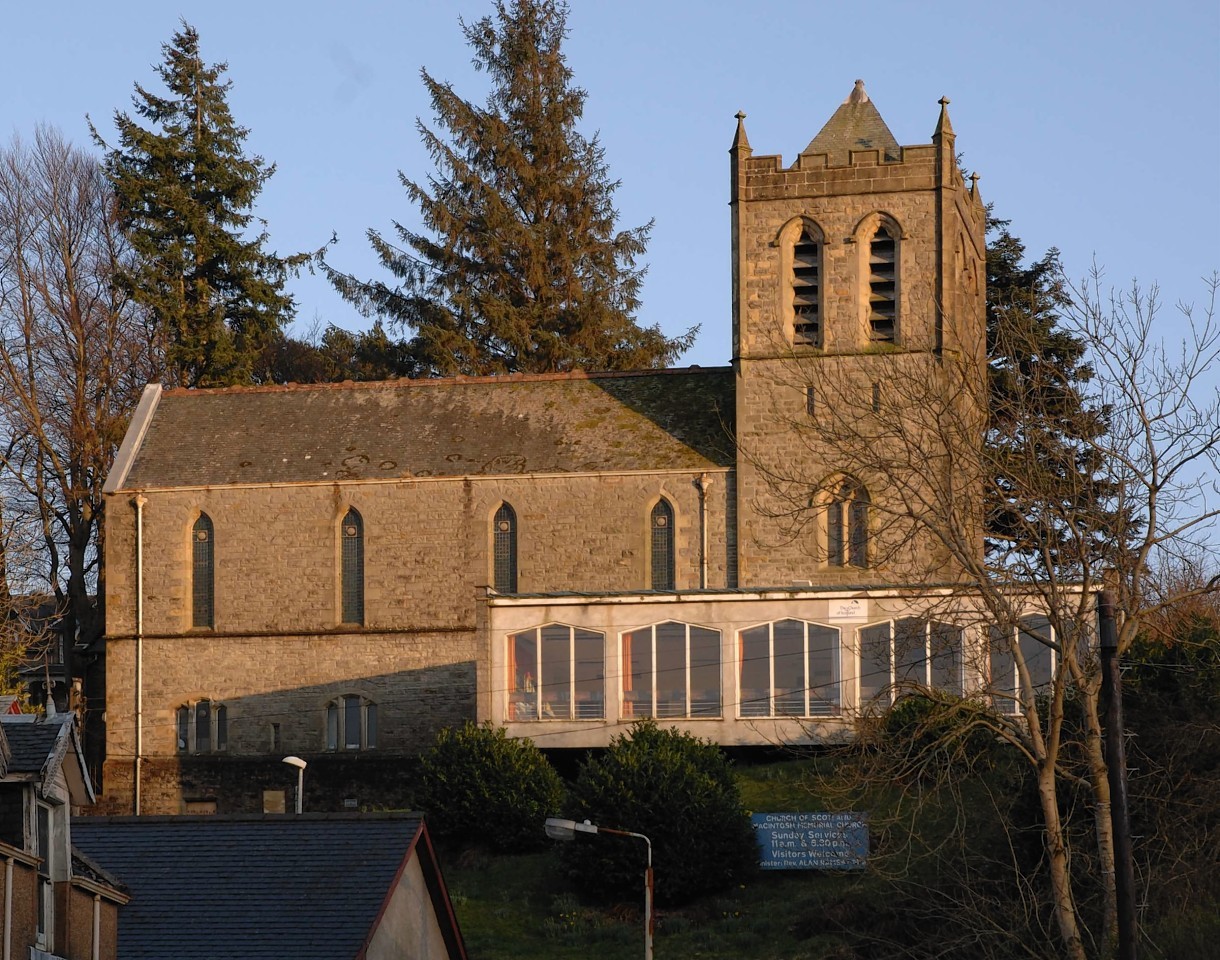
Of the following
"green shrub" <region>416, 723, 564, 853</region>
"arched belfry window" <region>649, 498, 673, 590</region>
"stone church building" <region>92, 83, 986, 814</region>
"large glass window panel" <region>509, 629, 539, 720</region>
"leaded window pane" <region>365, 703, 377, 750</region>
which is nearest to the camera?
"green shrub" <region>416, 723, 564, 853</region>

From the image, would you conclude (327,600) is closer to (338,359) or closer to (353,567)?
(353,567)

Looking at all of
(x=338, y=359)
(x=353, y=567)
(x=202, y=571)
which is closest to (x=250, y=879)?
(x=353, y=567)

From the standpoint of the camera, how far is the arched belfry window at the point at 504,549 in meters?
46.9

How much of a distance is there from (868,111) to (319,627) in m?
16.9

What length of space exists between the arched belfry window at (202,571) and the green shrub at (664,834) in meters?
15.0

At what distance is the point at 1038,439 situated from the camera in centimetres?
2330

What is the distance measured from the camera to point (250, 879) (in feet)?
78.0

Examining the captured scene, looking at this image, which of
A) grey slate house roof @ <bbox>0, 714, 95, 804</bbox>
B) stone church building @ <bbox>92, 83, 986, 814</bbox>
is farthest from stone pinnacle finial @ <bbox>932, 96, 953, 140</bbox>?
grey slate house roof @ <bbox>0, 714, 95, 804</bbox>

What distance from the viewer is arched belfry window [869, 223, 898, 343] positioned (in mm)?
46188

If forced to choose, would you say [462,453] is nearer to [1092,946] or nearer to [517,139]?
[517,139]

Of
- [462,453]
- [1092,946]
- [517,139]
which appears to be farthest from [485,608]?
[517,139]

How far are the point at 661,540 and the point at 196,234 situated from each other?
20639 mm

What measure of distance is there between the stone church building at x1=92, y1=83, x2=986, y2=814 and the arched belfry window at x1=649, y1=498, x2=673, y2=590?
62 mm

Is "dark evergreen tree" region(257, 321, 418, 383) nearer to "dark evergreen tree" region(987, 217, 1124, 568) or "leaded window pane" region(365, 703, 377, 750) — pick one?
"leaded window pane" region(365, 703, 377, 750)
